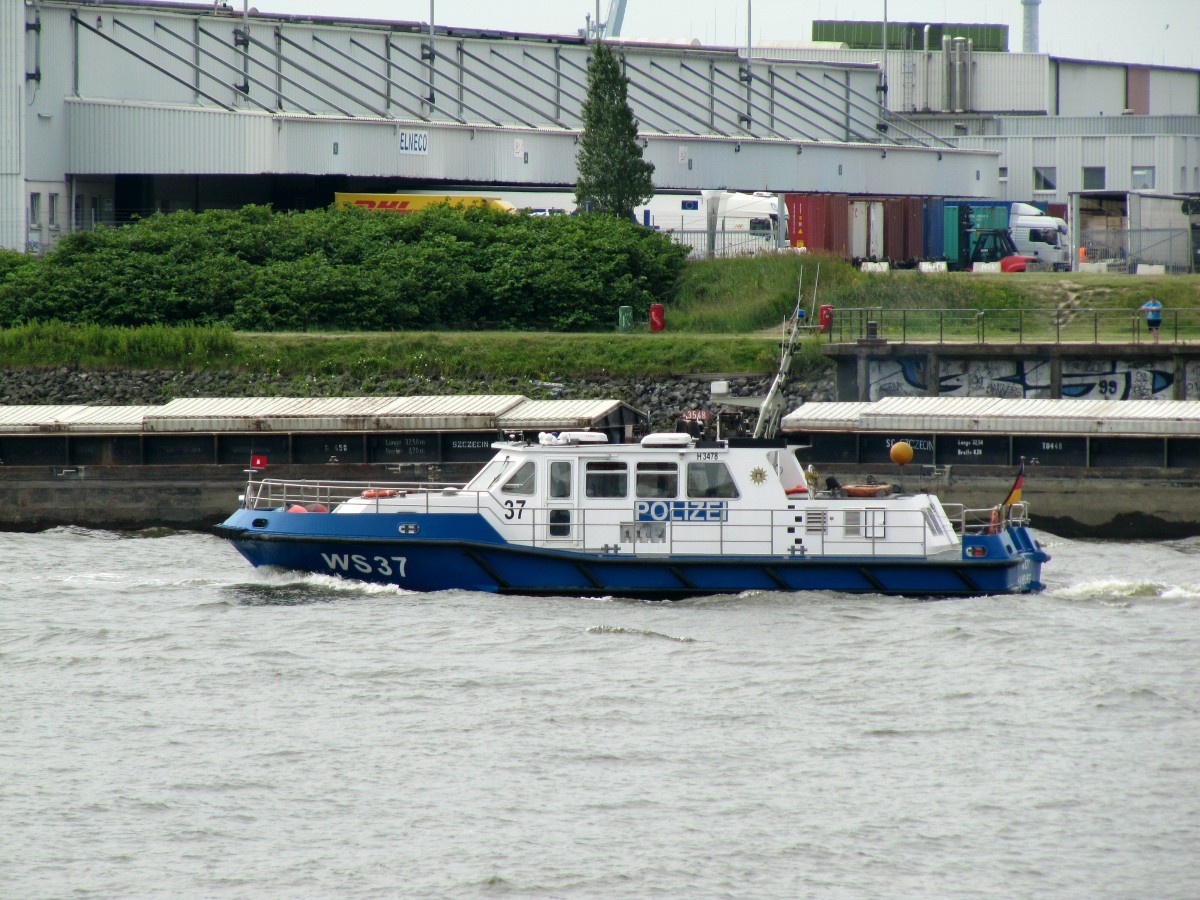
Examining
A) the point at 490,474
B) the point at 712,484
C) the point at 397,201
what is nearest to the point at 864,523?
the point at 712,484

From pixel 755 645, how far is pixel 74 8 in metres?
35.5

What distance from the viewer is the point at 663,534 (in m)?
24.6

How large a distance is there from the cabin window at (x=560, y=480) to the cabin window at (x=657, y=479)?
3.25ft

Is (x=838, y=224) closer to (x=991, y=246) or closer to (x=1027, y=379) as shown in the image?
(x=991, y=246)

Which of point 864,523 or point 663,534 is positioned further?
point 663,534

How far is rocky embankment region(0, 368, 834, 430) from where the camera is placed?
120 feet

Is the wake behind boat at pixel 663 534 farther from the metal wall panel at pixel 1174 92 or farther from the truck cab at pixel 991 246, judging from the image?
the metal wall panel at pixel 1174 92

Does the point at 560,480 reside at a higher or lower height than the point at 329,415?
lower

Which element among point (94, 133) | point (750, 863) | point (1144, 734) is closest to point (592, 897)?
point (750, 863)

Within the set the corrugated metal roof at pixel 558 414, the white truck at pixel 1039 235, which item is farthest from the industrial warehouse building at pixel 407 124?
the corrugated metal roof at pixel 558 414

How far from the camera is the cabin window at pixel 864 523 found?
24391mm

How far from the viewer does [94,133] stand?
4912 centimetres

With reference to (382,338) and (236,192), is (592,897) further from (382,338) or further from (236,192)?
(236,192)

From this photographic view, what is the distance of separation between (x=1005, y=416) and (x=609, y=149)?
58.5 feet
